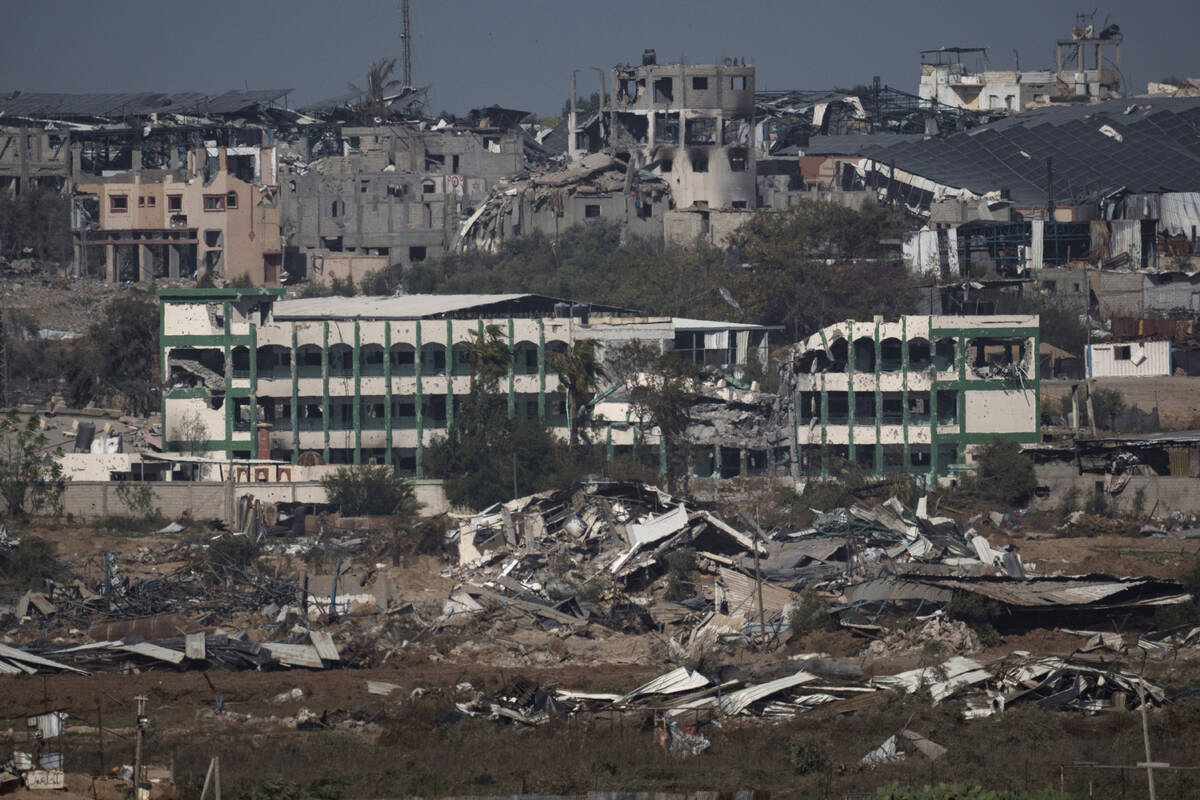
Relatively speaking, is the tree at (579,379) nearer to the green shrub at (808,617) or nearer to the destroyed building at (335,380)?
the destroyed building at (335,380)

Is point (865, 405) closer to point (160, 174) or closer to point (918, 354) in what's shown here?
point (918, 354)

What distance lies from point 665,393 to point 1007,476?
336 inches

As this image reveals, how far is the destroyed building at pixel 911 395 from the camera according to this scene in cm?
4956

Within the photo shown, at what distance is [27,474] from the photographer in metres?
45.2

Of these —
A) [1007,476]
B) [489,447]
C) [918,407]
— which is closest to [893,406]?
[918,407]

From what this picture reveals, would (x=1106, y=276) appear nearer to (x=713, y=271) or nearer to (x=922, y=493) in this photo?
(x=713, y=271)

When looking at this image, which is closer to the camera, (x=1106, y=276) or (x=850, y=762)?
(x=850, y=762)

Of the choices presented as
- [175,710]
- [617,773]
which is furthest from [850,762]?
[175,710]

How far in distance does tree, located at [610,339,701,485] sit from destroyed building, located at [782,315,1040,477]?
2656 mm

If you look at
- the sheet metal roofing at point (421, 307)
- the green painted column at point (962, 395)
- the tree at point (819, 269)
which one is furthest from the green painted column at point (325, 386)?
the tree at point (819, 269)

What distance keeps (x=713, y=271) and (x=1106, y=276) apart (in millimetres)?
12658

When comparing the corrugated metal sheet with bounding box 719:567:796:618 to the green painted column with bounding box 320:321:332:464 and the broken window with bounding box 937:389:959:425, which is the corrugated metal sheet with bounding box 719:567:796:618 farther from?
the green painted column with bounding box 320:321:332:464

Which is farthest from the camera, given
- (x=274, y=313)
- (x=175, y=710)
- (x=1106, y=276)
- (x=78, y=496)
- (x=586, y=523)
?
(x=1106, y=276)

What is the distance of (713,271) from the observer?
217ft
